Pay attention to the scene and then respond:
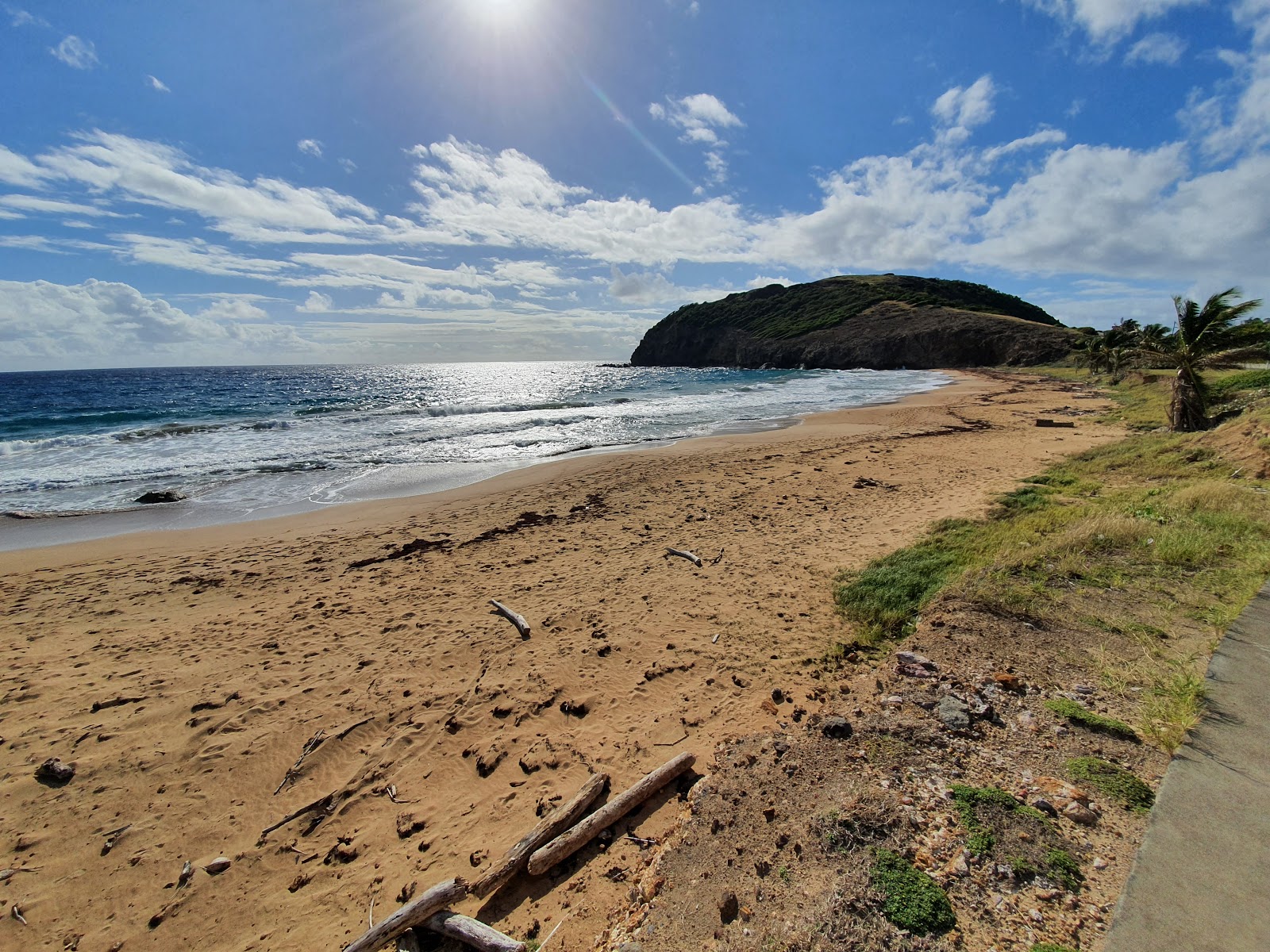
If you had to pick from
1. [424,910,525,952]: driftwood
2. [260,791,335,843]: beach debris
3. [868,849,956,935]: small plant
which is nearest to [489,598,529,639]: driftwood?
[260,791,335,843]: beach debris

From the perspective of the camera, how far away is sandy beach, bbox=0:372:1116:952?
3.55m

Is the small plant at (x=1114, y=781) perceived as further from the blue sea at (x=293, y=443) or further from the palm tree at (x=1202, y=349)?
the palm tree at (x=1202, y=349)

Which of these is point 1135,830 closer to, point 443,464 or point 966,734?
point 966,734

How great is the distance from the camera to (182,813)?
419cm

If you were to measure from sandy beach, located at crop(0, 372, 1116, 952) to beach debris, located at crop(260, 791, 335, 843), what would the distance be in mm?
Result: 63

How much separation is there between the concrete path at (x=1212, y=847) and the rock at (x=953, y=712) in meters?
1.05

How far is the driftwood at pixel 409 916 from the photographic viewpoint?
9.77ft

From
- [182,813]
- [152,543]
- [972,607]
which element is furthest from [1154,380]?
[152,543]

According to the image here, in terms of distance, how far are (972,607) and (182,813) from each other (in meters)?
7.57

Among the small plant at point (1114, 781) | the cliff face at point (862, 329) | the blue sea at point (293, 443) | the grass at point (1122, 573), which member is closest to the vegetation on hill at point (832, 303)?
the cliff face at point (862, 329)

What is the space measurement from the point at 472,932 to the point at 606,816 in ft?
3.31

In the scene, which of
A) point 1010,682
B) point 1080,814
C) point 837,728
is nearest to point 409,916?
point 837,728

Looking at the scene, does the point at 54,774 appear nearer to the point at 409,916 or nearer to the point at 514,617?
the point at 409,916

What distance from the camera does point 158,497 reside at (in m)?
14.3
